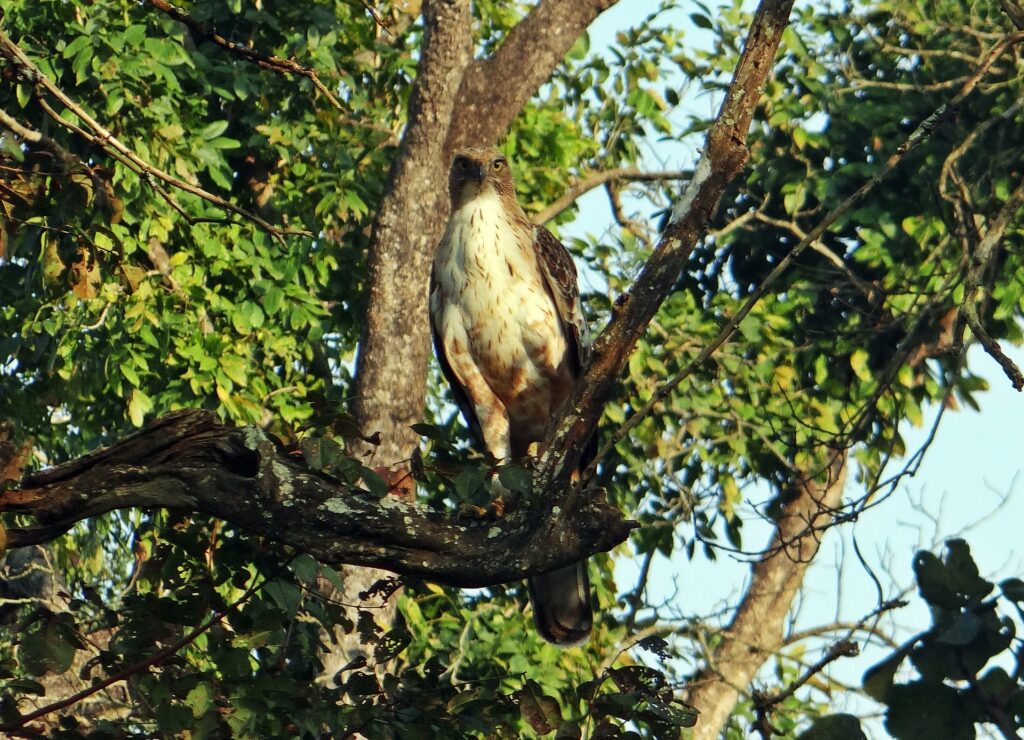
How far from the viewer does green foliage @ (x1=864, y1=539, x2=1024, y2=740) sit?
1.35 metres

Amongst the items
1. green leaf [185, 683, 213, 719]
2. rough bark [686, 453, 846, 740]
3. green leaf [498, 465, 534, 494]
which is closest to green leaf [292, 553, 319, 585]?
green leaf [185, 683, 213, 719]

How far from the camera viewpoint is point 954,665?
136 centimetres

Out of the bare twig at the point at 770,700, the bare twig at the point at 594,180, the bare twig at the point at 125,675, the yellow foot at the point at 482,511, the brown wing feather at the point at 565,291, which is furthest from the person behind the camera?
the bare twig at the point at 594,180

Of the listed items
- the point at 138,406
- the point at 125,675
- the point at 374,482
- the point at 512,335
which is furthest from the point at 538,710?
the point at 138,406

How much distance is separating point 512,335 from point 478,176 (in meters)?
0.81

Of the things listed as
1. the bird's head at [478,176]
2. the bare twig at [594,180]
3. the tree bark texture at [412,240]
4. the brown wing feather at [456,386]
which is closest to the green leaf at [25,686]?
the brown wing feather at [456,386]

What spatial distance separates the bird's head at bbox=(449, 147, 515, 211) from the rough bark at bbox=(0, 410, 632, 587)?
2446mm

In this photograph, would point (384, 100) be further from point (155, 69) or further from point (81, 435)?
point (81, 435)

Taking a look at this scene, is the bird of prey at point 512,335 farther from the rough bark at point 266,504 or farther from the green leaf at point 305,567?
the green leaf at point 305,567

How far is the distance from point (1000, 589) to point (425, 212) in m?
5.85

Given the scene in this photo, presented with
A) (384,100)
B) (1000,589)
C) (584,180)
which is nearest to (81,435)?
(384,100)

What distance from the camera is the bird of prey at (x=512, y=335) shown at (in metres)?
5.02

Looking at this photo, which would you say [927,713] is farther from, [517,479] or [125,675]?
[125,675]

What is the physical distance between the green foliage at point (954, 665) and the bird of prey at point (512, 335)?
359cm
